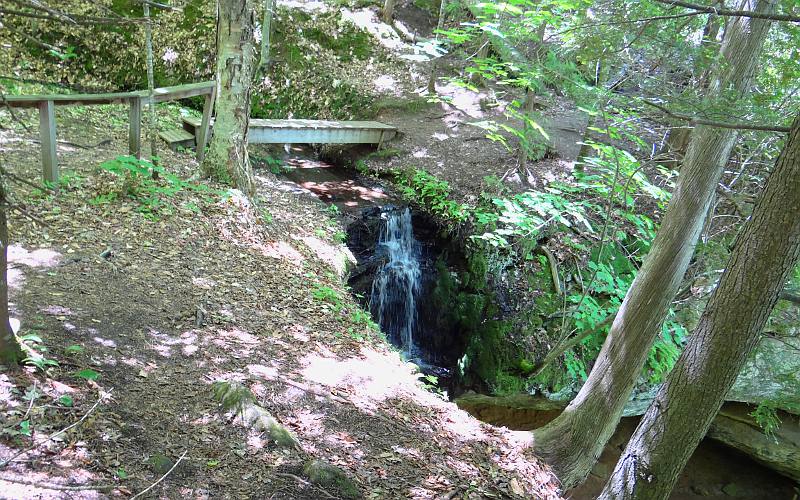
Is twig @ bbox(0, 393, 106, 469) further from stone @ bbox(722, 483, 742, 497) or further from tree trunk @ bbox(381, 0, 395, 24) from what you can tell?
→ tree trunk @ bbox(381, 0, 395, 24)

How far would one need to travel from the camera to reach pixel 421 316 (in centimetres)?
936

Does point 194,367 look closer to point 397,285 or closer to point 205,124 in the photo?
point 205,124

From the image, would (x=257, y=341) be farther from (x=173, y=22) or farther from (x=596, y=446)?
(x=173, y=22)

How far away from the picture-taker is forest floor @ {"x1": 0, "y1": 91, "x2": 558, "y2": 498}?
3.09m

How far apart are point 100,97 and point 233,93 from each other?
61.5 inches

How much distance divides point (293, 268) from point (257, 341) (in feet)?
6.08

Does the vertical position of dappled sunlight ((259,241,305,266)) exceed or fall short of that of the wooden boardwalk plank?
it falls short

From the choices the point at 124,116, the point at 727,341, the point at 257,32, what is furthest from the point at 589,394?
the point at 257,32

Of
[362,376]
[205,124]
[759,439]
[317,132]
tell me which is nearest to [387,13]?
[317,132]

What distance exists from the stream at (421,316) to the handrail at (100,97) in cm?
305

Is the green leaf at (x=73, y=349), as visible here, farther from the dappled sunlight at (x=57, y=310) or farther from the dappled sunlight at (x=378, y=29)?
the dappled sunlight at (x=378, y=29)

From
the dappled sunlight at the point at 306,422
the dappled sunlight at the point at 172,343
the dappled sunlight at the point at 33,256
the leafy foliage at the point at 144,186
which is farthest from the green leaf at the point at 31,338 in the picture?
the leafy foliage at the point at 144,186

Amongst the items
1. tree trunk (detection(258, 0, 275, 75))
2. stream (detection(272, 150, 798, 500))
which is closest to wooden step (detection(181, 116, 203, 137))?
stream (detection(272, 150, 798, 500))

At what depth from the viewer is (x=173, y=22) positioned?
1327 centimetres
